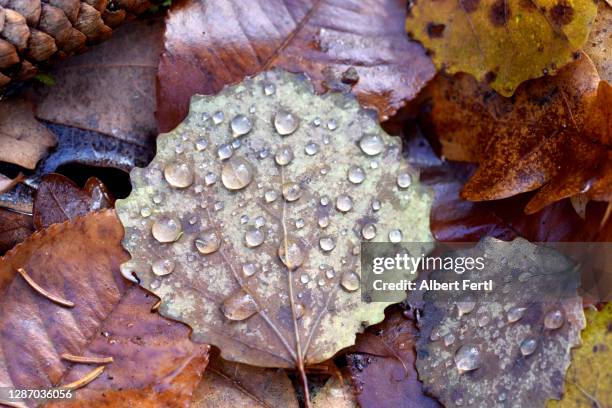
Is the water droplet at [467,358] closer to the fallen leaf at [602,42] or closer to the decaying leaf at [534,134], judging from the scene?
the decaying leaf at [534,134]

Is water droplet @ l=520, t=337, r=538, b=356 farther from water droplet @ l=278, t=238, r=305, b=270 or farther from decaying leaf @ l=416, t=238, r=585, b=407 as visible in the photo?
water droplet @ l=278, t=238, r=305, b=270

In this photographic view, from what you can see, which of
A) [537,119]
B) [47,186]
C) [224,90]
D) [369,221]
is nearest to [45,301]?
[47,186]

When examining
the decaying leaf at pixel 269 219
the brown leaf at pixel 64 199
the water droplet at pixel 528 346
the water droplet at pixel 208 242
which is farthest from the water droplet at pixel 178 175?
the water droplet at pixel 528 346

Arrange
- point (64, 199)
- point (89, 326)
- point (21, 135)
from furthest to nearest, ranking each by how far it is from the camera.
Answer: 1. point (21, 135)
2. point (64, 199)
3. point (89, 326)

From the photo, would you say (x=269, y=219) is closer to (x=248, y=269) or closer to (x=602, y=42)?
(x=248, y=269)

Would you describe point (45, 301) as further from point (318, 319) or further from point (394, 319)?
point (394, 319)

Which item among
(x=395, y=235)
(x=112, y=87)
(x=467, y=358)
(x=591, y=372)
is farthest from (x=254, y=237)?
(x=591, y=372)
